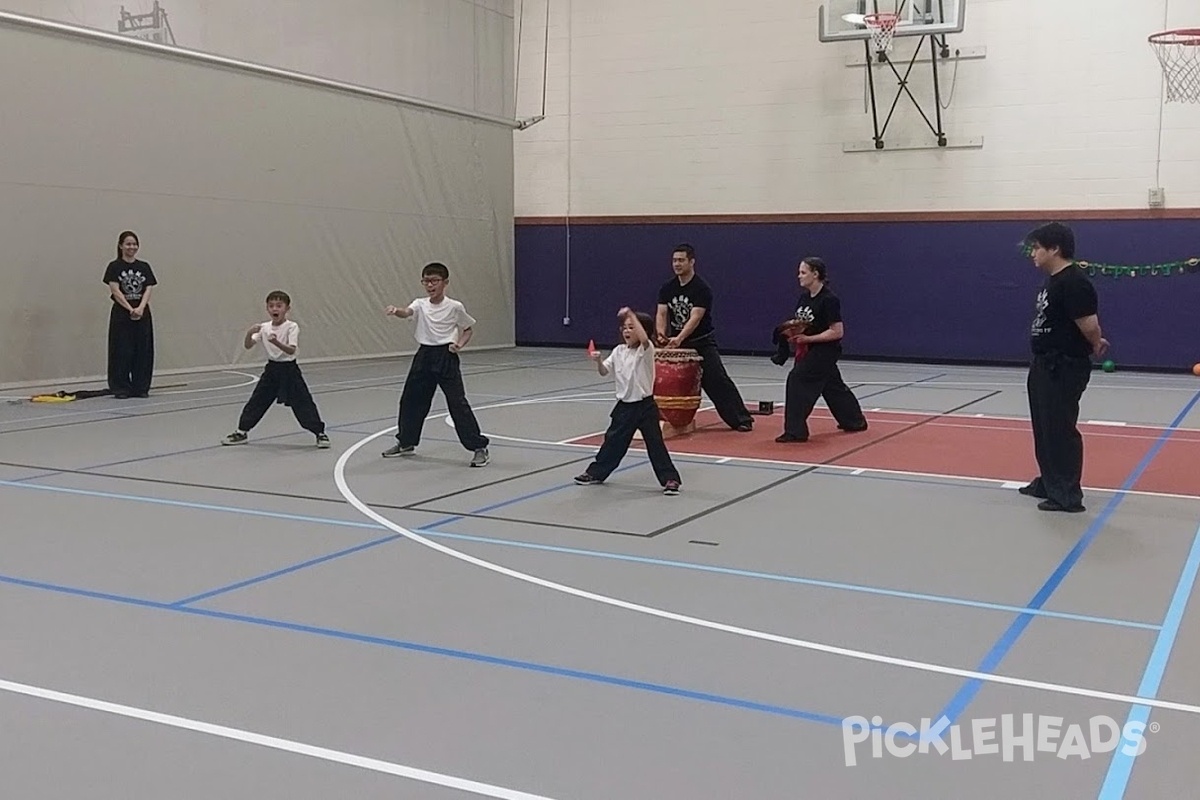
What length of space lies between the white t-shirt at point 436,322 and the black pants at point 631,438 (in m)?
1.83

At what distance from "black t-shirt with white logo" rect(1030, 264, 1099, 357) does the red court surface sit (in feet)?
4.91

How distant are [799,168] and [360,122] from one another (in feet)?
26.5

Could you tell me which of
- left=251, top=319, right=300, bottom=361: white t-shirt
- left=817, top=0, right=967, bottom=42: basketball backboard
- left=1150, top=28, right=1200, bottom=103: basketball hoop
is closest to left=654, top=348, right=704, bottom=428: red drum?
left=251, top=319, right=300, bottom=361: white t-shirt

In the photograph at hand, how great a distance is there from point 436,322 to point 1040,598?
5533 mm

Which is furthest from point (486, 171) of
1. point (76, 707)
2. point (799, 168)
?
point (76, 707)

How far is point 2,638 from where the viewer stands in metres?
4.88

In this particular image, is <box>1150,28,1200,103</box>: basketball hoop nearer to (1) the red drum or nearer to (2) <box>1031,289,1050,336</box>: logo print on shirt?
(1) the red drum

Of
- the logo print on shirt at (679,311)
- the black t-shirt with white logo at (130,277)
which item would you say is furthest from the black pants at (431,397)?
the black t-shirt with white logo at (130,277)

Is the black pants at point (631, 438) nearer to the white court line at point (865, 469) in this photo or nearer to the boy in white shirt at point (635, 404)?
the boy in white shirt at point (635, 404)

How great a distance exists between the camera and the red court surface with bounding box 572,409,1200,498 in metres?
9.14

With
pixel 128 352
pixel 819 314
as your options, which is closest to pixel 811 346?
pixel 819 314

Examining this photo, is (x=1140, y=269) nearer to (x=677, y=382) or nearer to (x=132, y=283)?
(x=677, y=382)

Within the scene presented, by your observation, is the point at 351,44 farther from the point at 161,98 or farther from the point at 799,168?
the point at 799,168

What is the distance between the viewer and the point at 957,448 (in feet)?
34.3
